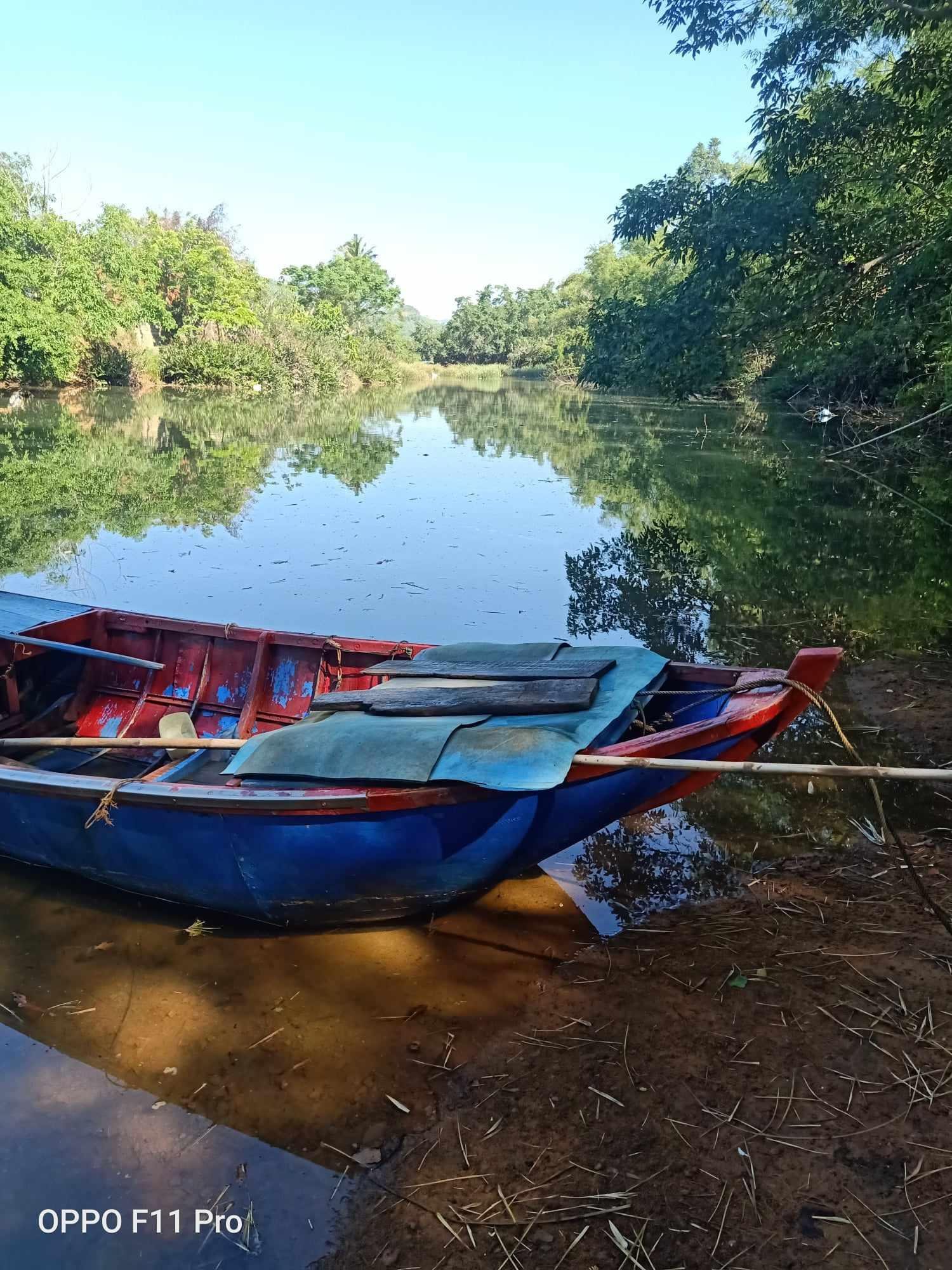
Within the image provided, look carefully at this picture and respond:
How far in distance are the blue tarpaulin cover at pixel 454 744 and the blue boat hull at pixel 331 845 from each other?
15 cm

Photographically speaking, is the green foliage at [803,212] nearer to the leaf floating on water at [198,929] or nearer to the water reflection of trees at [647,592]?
the water reflection of trees at [647,592]

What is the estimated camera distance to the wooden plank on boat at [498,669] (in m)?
4.09

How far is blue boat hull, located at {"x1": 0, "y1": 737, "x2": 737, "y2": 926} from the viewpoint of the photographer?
133 inches

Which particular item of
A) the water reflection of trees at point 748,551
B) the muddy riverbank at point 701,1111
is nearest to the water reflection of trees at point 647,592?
the water reflection of trees at point 748,551

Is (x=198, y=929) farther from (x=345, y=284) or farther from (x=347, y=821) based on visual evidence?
(x=345, y=284)

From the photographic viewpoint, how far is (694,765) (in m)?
2.96

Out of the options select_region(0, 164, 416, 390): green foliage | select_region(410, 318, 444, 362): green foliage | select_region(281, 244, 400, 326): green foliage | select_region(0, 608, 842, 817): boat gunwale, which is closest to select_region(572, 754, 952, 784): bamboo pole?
select_region(0, 608, 842, 817): boat gunwale

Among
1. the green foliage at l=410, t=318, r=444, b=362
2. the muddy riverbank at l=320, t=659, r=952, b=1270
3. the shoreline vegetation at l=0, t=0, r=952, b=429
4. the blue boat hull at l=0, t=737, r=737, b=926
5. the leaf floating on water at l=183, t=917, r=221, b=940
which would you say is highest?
the green foliage at l=410, t=318, r=444, b=362

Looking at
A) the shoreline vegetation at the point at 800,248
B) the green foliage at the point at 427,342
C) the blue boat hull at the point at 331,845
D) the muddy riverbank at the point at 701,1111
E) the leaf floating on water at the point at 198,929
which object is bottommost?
the leaf floating on water at the point at 198,929

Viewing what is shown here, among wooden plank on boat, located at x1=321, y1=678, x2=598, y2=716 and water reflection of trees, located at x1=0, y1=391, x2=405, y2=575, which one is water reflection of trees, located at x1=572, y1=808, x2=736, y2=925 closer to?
wooden plank on boat, located at x1=321, y1=678, x2=598, y2=716

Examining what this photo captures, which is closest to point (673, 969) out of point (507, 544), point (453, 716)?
point (453, 716)

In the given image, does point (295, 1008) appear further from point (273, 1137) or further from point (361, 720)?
point (361, 720)

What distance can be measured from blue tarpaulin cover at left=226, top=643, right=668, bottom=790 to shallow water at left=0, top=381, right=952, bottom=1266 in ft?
3.29

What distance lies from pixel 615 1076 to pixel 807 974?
102 centimetres
